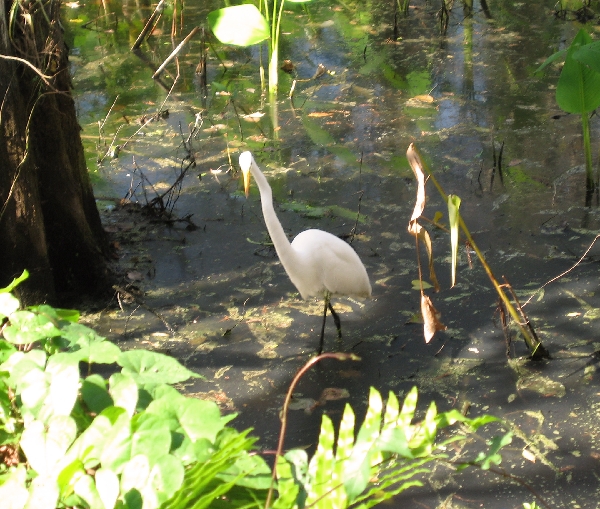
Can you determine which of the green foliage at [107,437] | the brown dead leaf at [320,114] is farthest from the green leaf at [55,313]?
the brown dead leaf at [320,114]

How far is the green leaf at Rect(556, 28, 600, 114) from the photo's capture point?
12.6 ft

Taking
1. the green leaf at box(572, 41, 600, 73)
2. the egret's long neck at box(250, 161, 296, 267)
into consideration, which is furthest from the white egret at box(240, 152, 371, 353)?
the green leaf at box(572, 41, 600, 73)

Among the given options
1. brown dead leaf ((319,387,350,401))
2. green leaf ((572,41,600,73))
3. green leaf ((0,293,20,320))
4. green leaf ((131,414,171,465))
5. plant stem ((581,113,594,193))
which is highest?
green leaf ((572,41,600,73))

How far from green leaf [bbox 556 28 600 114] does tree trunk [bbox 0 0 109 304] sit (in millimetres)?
2468

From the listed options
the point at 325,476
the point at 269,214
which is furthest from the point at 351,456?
the point at 269,214

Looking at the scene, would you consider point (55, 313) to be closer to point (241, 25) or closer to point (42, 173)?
point (42, 173)

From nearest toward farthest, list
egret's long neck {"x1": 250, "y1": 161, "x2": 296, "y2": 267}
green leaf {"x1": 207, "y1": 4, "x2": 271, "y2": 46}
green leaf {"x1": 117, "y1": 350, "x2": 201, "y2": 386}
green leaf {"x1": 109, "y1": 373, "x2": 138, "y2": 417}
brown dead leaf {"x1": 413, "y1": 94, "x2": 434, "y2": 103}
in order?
green leaf {"x1": 109, "y1": 373, "x2": 138, "y2": 417}, green leaf {"x1": 117, "y1": 350, "x2": 201, "y2": 386}, egret's long neck {"x1": 250, "y1": 161, "x2": 296, "y2": 267}, green leaf {"x1": 207, "y1": 4, "x2": 271, "y2": 46}, brown dead leaf {"x1": 413, "y1": 94, "x2": 434, "y2": 103}

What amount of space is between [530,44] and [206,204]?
3827 mm

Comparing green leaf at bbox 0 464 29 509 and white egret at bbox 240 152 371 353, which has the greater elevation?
green leaf at bbox 0 464 29 509

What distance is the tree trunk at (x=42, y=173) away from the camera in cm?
311

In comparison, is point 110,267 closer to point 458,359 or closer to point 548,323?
point 458,359

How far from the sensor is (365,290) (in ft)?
11.6

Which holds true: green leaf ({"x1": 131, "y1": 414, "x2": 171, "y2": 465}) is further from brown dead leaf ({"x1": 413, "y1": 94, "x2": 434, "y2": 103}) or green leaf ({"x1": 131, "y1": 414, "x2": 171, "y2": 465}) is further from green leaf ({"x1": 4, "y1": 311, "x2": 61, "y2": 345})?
brown dead leaf ({"x1": 413, "y1": 94, "x2": 434, "y2": 103})

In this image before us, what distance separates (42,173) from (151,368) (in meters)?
2.21
